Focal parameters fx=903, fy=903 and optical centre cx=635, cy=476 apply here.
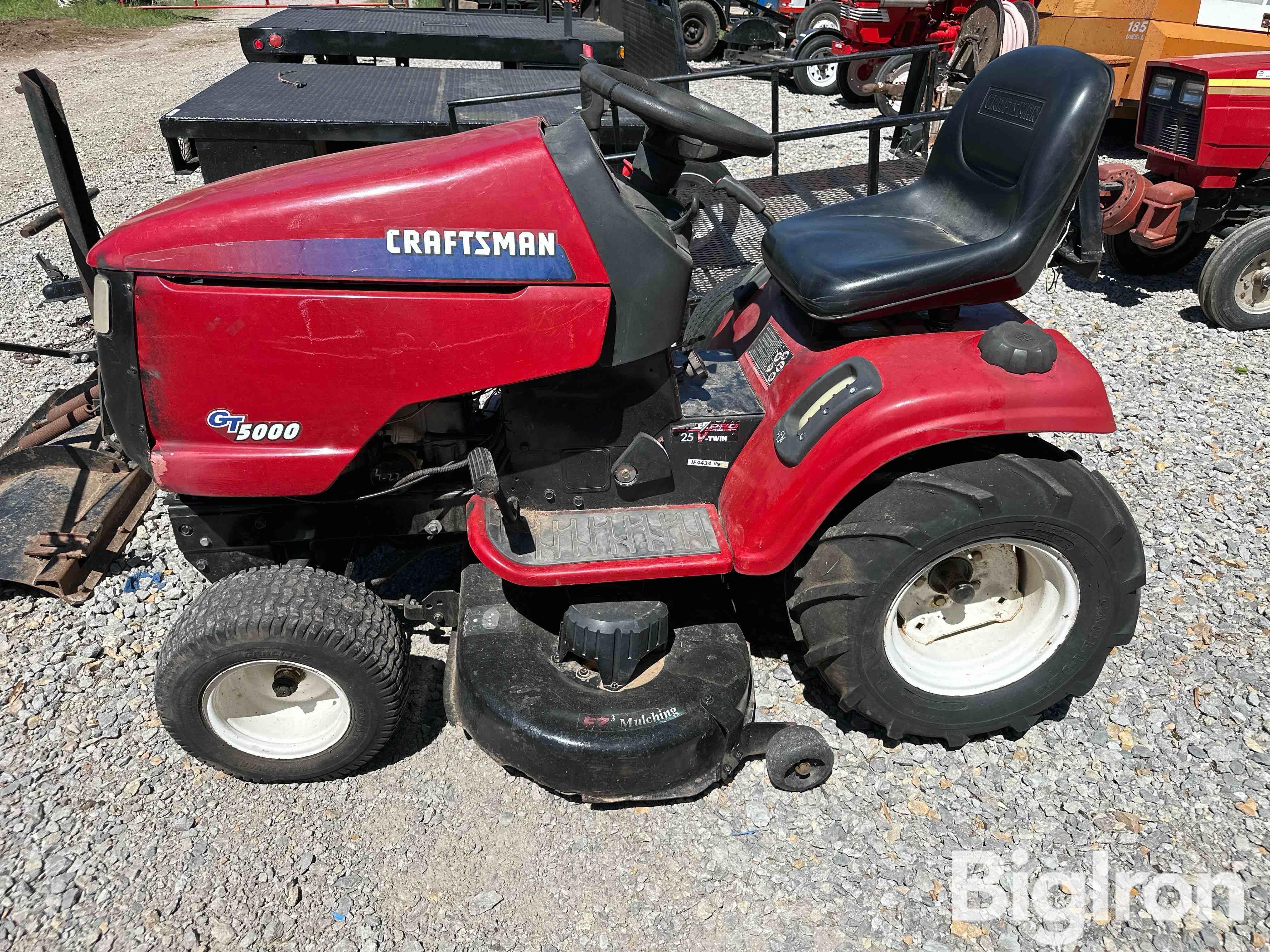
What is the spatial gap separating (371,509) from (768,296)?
1.29 metres

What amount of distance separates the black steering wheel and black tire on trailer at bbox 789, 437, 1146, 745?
33.1 inches

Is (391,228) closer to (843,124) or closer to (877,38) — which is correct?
(843,124)

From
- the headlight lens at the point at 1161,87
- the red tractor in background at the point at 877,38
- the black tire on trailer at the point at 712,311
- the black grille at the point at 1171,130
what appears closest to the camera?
the black tire on trailer at the point at 712,311

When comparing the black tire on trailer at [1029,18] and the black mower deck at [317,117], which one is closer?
the black mower deck at [317,117]

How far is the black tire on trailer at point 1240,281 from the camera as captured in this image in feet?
14.9

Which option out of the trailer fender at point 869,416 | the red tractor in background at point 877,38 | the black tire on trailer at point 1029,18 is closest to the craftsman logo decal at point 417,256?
the trailer fender at point 869,416

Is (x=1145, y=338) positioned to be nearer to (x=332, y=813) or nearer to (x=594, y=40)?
(x=594, y=40)

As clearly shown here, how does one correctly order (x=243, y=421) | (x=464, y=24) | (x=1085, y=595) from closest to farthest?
(x=243, y=421) < (x=1085, y=595) < (x=464, y=24)

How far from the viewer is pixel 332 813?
2246mm

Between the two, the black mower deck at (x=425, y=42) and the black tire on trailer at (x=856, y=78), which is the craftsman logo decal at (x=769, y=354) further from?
→ the black tire on trailer at (x=856, y=78)

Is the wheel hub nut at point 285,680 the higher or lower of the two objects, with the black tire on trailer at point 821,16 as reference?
lower

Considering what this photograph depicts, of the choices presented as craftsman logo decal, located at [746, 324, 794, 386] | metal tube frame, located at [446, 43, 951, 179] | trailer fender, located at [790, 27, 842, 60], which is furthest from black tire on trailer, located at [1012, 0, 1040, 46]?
craftsman logo decal, located at [746, 324, 794, 386]

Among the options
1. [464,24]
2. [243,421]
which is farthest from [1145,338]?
[464,24]

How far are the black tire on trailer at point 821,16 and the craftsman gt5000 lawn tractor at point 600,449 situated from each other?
973 cm
